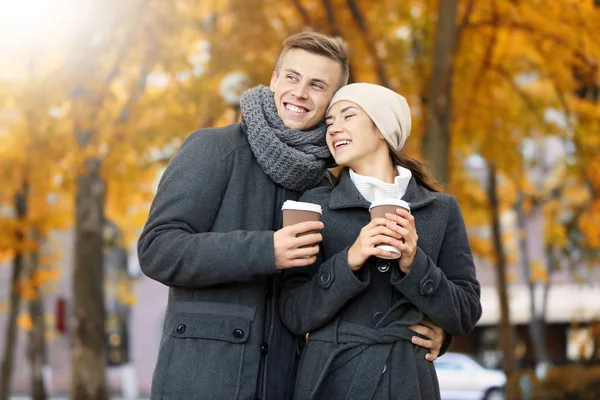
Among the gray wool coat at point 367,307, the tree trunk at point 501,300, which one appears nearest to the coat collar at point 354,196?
the gray wool coat at point 367,307

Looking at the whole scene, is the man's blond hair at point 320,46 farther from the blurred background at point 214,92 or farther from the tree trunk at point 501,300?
the tree trunk at point 501,300

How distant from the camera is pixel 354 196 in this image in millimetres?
3008

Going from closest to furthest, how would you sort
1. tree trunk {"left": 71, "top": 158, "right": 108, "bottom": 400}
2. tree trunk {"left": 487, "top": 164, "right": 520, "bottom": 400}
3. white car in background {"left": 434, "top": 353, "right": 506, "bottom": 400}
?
tree trunk {"left": 71, "top": 158, "right": 108, "bottom": 400} → tree trunk {"left": 487, "top": 164, "right": 520, "bottom": 400} → white car in background {"left": 434, "top": 353, "right": 506, "bottom": 400}

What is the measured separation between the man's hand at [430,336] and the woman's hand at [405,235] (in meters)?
0.24

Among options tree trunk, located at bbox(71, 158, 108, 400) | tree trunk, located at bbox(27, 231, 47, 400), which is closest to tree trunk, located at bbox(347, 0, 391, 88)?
tree trunk, located at bbox(71, 158, 108, 400)

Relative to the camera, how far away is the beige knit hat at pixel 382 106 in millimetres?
3037

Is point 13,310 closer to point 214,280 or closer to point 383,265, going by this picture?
point 214,280

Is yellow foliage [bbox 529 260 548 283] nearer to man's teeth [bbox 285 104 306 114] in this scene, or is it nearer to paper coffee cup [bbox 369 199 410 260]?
man's teeth [bbox 285 104 306 114]

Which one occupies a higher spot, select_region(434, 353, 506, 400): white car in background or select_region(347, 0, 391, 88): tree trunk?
select_region(347, 0, 391, 88): tree trunk

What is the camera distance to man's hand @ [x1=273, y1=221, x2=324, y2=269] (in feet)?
8.95

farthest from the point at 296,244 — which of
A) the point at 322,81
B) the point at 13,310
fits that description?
the point at 13,310

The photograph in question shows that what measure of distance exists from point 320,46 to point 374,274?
0.84 m

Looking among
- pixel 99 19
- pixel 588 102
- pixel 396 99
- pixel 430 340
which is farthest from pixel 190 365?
pixel 588 102

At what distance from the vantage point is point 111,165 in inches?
396
